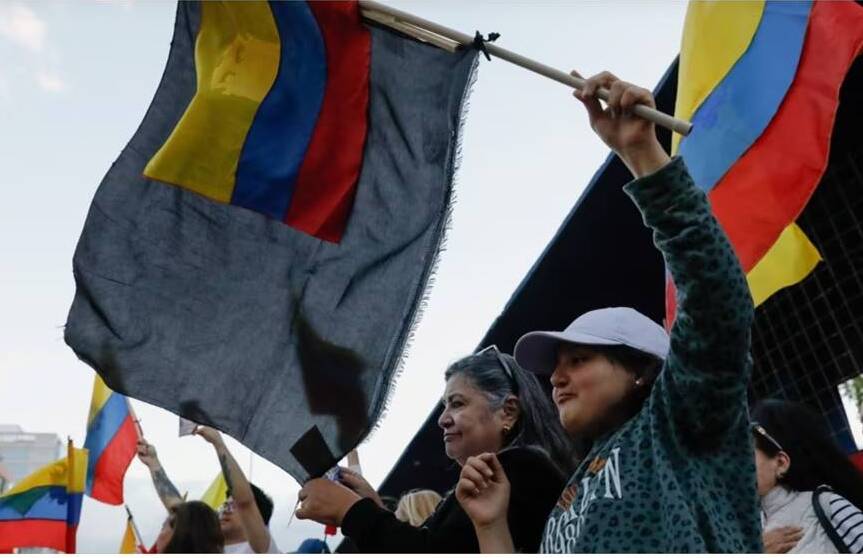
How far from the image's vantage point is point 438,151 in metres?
2.93

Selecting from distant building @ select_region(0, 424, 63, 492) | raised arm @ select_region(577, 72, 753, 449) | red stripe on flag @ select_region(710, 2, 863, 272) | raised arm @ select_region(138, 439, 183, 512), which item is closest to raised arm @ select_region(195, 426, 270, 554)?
raised arm @ select_region(138, 439, 183, 512)

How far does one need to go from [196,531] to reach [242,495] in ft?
1.26

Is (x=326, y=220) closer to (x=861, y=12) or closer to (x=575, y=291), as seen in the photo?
(x=861, y=12)

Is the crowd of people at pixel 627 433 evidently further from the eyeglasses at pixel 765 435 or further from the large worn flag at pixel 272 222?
the large worn flag at pixel 272 222

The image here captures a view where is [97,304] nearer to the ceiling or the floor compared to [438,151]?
nearer to the floor

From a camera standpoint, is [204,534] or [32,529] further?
[32,529]

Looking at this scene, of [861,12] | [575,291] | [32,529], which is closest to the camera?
[861,12]

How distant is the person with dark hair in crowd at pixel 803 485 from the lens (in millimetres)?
3109

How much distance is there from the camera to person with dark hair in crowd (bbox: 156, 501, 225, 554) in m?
4.11

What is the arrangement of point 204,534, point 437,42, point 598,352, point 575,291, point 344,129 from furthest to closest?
point 575,291 → point 204,534 → point 344,129 → point 437,42 → point 598,352

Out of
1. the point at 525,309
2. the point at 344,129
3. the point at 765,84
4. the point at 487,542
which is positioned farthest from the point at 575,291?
the point at 487,542

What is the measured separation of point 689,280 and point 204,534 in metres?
2.77

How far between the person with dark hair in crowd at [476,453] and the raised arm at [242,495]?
0.98 meters

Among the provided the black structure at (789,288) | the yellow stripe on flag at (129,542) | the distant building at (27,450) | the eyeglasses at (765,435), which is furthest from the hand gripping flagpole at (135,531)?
the distant building at (27,450)
